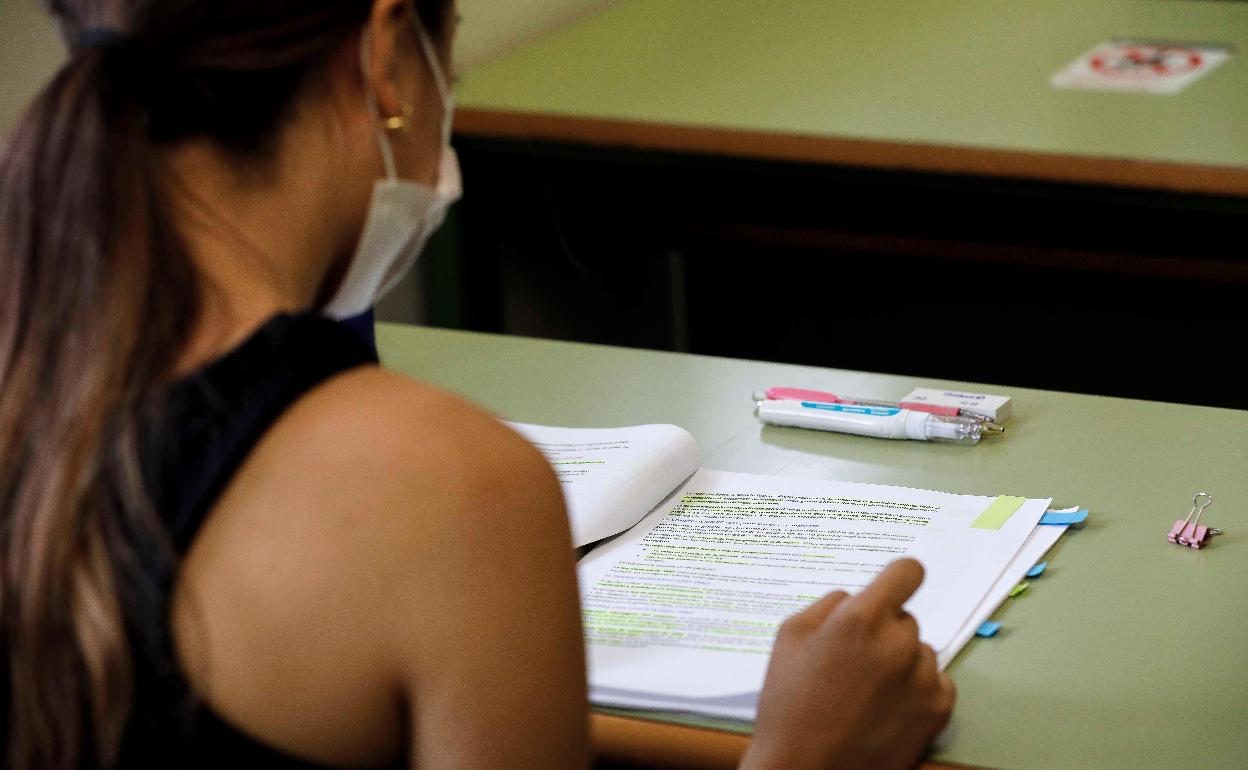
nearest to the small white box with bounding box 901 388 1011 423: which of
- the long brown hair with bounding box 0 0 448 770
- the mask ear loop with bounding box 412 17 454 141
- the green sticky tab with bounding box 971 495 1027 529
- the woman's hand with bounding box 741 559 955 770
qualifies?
the green sticky tab with bounding box 971 495 1027 529

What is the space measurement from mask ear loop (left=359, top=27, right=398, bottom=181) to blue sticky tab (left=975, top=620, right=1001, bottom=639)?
18.4 inches

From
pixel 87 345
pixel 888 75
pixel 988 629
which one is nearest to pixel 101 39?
pixel 87 345

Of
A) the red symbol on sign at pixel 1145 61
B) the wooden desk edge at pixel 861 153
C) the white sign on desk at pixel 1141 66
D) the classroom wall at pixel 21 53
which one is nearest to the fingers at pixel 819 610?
the classroom wall at pixel 21 53

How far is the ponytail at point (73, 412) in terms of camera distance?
669mm

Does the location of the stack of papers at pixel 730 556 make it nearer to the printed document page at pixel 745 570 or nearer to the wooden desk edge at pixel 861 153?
the printed document page at pixel 745 570

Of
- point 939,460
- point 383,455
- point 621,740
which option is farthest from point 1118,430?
point 383,455

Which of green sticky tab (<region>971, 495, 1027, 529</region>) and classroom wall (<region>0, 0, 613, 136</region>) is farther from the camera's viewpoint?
classroom wall (<region>0, 0, 613, 136</region>)

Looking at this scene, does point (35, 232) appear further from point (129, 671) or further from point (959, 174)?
point (959, 174)

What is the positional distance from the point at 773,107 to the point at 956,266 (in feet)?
1.21

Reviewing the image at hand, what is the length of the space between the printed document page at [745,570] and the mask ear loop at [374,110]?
0.33 m

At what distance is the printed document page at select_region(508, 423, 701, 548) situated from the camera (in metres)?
1.13

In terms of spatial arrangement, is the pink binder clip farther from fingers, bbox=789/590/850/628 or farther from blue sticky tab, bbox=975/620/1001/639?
fingers, bbox=789/590/850/628

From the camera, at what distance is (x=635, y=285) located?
2574mm

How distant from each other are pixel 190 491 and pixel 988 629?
539mm
